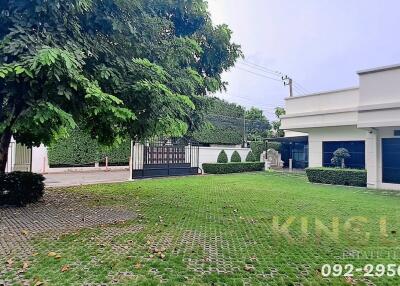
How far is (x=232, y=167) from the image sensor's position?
23.7m

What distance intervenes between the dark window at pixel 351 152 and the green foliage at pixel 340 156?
1.22 ft

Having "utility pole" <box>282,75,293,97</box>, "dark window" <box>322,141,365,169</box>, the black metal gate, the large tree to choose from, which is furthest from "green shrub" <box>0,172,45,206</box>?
"utility pole" <box>282,75,293,97</box>

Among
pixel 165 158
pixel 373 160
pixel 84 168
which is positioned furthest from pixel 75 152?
pixel 373 160

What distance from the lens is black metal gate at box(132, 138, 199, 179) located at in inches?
713

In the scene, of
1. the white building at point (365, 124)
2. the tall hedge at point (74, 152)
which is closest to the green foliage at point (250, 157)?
the white building at point (365, 124)

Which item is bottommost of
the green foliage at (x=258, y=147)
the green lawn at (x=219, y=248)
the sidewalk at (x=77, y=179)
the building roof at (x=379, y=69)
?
the green lawn at (x=219, y=248)

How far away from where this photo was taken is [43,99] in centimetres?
640

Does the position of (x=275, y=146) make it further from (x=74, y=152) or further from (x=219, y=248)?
(x=219, y=248)

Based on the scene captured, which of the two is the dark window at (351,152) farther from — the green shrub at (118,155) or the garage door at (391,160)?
the green shrub at (118,155)

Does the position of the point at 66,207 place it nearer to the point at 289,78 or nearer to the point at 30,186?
the point at 30,186

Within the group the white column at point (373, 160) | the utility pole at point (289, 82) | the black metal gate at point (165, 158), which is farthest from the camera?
the utility pole at point (289, 82)

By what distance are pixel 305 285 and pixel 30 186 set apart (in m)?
8.02

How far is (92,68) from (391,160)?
14.0m

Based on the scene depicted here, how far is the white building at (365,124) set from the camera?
14461mm
